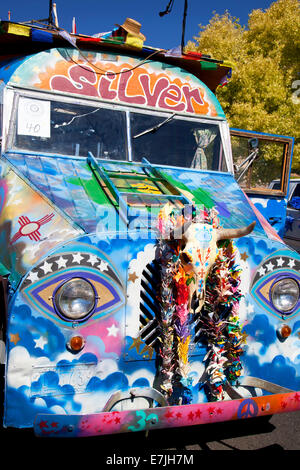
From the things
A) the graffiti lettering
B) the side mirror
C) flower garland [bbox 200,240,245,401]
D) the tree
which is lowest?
flower garland [bbox 200,240,245,401]

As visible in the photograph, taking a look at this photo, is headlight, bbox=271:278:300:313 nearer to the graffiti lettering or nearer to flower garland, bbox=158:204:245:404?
flower garland, bbox=158:204:245:404

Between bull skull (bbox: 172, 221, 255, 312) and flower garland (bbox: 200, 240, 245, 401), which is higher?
bull skull (bbox: 172, 221, 255, 312)

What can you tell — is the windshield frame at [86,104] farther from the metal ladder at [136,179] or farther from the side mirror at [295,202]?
the side mirror at [295,202]

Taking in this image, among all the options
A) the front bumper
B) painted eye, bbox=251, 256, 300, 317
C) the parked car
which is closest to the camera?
the front bumper

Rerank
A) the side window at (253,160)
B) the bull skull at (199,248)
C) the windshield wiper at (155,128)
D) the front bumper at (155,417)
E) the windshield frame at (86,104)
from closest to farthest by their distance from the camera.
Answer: the front bumper at (155,417), the bull skull at (199,248), the windshield frame at (86,104), the windshield wiper at (155,128), the side window at (253,160)

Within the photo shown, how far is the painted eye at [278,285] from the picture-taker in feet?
10.2

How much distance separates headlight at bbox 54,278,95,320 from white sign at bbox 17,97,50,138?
1814 millimetres

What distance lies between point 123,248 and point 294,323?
4.67 feet

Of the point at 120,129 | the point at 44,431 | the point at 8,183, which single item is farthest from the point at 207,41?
the point at 44,431

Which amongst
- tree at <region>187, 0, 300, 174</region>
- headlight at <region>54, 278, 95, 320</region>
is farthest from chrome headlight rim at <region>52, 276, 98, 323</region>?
tree at <region>187, 0, 300, 174</region>

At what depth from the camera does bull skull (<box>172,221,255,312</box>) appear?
2.76m

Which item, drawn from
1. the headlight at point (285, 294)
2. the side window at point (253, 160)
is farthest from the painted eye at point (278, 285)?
the side window at point (253, 160)

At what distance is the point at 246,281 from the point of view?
3.08 meters

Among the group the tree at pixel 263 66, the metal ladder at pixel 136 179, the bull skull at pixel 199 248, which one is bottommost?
the bull skull at pixel 199 248
